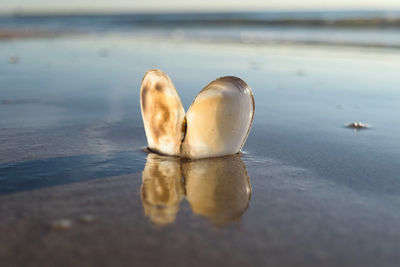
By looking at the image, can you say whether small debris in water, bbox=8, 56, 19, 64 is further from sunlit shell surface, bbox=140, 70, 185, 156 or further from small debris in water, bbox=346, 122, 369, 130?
small debris in water, bbox=346, 122, 369, 130

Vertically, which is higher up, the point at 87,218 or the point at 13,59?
the point at 87,218

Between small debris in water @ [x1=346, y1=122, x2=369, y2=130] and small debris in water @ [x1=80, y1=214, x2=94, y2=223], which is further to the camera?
small debris in water @ [x1=346, y1=122, x2=369, y2=130]

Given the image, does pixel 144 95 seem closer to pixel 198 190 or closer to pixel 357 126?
pixel 198 190

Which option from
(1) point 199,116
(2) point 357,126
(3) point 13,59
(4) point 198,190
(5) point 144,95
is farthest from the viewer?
(3) point 13,59

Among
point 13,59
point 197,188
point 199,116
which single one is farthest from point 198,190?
point 13,59

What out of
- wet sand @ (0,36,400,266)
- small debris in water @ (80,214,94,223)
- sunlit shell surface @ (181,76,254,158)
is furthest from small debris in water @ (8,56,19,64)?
small debris in water @ (80,214,94,223)

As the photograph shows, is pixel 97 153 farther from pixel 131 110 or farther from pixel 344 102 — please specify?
pixel 344 102

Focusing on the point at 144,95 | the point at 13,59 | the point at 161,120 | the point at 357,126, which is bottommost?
the point at 13,59

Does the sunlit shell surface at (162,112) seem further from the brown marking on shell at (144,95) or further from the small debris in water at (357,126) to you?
the small debris in water at (357,126)

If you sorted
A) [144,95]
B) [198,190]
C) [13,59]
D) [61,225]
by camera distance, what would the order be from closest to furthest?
[61,225], [198,190], [144,95], [13,59]
